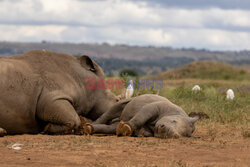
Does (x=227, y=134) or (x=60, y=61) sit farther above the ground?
(x=60, y=61)

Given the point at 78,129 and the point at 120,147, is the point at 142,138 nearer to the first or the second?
the point at 120,147

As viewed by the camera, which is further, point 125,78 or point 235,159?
point 125,78

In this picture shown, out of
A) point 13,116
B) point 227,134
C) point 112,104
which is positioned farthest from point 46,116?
point 227,134

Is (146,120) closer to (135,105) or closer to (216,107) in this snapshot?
(135,105)

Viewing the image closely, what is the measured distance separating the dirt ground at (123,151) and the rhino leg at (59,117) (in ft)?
1.15

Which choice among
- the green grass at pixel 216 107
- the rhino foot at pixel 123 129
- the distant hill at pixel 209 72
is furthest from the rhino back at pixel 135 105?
the distant hill at pixel 209 72

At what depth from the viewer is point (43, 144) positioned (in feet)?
25.0

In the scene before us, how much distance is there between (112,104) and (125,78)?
5450 millimetres

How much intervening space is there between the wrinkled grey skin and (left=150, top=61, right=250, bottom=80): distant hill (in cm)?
2553

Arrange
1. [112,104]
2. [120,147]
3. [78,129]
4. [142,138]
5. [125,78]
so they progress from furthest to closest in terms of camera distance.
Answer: [125,78]
[112,104]
[78,129]
[142,138]
[120,147]

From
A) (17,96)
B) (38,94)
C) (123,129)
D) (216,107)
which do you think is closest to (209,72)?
(216,107)

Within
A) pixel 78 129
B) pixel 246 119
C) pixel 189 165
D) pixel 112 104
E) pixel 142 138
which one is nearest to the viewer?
pixel 189 165

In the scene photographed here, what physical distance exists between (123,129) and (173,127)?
0.96 metres

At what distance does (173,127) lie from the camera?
334 inches
